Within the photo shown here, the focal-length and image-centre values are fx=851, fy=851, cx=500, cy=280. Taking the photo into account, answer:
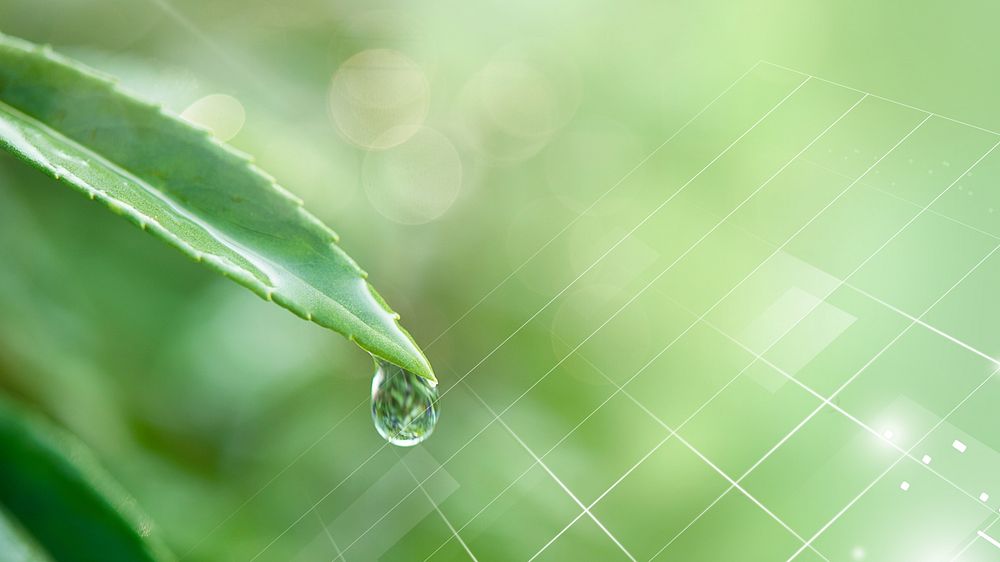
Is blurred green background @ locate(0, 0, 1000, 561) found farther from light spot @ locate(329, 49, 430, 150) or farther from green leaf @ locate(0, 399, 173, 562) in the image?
green leaf @ locate(0, 399, 173, 562)

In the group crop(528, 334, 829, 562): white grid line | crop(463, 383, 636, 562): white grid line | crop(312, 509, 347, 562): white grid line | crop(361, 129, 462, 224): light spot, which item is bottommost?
crop(312, 509, 347, 562): white grid line

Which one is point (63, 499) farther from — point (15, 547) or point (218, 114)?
point (218, 114)

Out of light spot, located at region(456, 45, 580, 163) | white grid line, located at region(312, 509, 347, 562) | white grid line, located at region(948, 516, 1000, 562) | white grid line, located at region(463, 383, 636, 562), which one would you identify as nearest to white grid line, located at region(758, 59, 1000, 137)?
light spot, located at region(456, 45, 580, 163)

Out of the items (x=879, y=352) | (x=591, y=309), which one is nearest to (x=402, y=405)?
(x=591, y=309)

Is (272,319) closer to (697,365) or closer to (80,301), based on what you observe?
(80,301)

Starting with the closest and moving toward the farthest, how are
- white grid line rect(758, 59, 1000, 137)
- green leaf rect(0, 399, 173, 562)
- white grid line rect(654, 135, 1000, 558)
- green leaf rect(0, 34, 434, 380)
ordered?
green leaf rect(0, 34, 434, 380) → green leaf rect(0, 399, 173, 562) → white grid line rect(654, 135, 1000, 558) → white grid line rect(758, 59, 1000, 137)

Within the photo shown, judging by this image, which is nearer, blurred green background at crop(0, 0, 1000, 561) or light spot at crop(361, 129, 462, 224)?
blurred green background at crop(0, 0, 1000, 561)

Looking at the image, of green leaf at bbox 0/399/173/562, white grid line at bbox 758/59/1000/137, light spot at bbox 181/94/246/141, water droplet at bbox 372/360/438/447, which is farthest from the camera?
light spot at bbox 181/94/246/141

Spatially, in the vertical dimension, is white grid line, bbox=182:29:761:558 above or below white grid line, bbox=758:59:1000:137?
below
